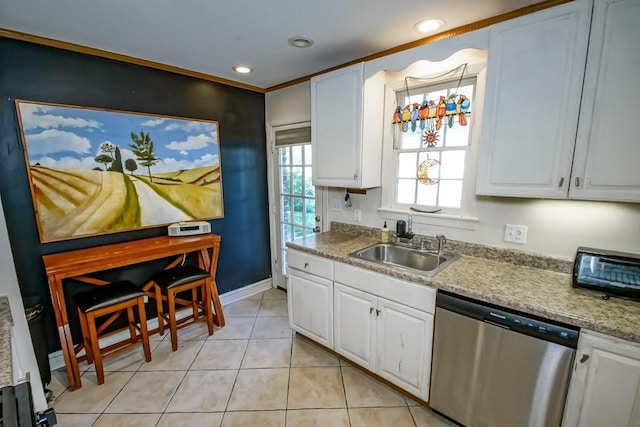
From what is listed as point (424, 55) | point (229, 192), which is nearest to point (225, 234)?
point (229, 192)

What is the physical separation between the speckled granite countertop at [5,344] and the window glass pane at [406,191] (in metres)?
2.34

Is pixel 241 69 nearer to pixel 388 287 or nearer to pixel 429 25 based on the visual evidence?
pixel 429 25

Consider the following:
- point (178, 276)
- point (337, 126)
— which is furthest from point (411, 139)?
point (178, 276)

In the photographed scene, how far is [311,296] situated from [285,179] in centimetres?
155

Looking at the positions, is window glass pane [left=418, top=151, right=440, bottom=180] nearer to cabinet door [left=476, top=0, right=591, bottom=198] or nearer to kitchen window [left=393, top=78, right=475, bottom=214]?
kitchen window [left=393, top=78, right=475, bottom=214]

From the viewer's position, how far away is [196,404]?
1898 mm

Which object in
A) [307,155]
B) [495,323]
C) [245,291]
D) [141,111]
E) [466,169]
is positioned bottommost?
[245,291]

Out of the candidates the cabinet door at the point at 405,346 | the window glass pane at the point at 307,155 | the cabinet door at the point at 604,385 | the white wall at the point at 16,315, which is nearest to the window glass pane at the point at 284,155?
the window glass pane at the point at 307,155

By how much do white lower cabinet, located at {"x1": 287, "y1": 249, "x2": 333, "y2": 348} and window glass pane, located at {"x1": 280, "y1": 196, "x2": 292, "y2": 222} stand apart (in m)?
1.04

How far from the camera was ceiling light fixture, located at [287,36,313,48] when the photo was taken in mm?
2004

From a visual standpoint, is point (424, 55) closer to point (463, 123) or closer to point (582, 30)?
point (463, 123)

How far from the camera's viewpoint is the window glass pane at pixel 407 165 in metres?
2.33

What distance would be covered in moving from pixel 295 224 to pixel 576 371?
2.60 meters

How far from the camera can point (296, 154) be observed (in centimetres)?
320
